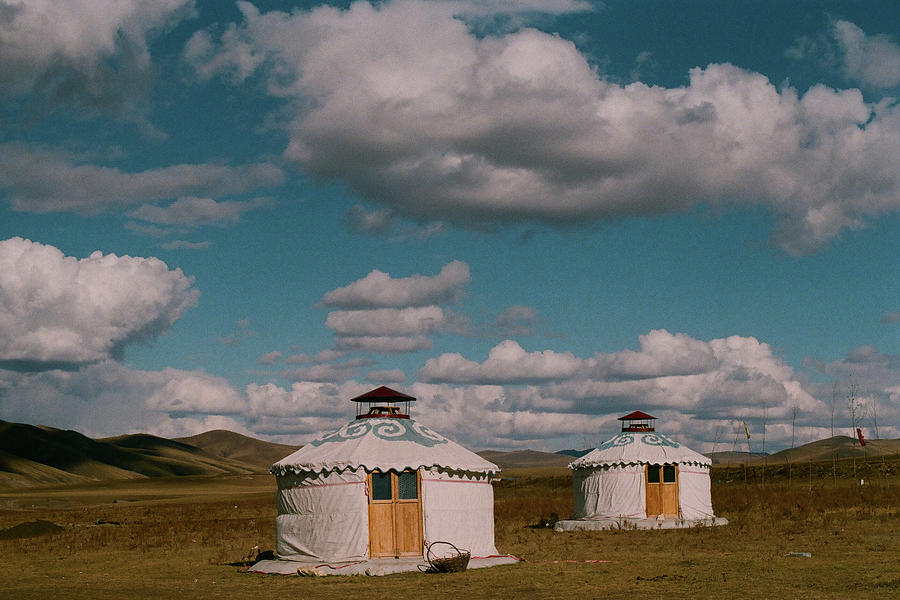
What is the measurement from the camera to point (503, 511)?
39.0 meters

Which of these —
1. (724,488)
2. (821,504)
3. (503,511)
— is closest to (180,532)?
→ (503,511)

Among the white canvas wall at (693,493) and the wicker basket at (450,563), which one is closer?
the wicker basket at (450,563)

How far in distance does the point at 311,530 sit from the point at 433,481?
8.95 ft

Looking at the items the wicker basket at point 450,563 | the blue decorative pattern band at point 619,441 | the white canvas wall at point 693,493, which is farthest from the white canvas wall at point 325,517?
the white canvas wall at point 693,493

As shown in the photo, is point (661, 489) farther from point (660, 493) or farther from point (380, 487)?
point (380, 487)

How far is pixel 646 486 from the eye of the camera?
1127 inches

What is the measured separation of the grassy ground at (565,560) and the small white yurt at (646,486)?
144 centimetres

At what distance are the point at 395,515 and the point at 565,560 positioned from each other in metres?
3.86

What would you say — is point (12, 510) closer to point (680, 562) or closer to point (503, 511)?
point (503, 511)

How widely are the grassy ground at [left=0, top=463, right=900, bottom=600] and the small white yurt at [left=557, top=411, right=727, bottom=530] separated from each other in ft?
4.74

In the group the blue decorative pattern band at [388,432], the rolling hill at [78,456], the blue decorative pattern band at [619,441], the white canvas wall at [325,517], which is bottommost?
the rolling hill at [78,456]

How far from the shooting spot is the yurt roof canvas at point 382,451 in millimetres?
18469

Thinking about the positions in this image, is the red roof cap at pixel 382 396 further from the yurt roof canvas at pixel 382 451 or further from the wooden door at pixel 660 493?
the wooden door at pixel 660 493

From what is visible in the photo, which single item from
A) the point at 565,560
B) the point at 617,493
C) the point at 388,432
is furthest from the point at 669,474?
the point at 388,432
